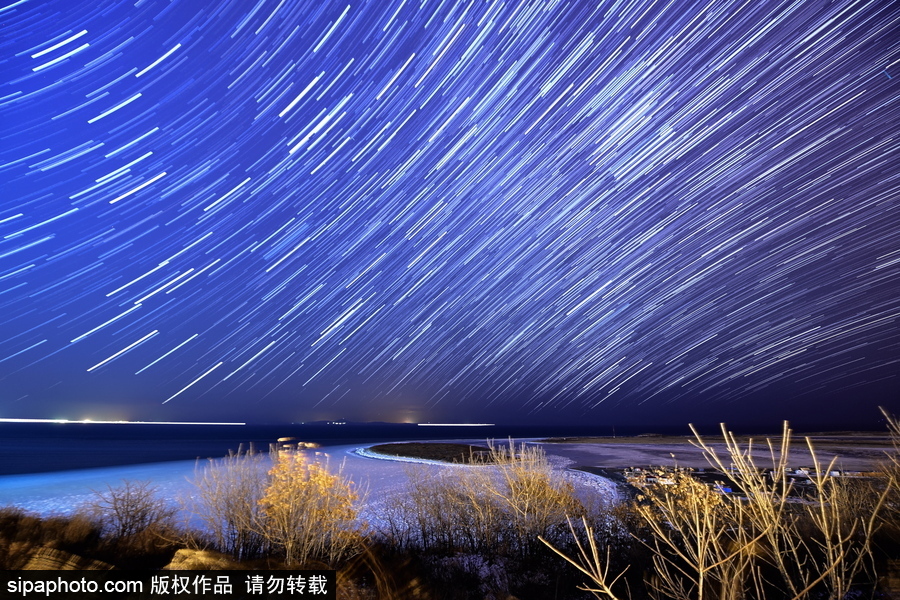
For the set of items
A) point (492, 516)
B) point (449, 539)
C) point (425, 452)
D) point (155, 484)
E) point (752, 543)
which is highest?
point (752, 543)

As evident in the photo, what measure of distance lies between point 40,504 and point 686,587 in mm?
24027

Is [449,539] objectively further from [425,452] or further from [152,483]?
[425,452]

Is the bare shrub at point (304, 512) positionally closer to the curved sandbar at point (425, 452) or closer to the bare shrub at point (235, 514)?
the bare shrub at point (235, 514)

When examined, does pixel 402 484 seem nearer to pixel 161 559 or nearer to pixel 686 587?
pixel 161 559

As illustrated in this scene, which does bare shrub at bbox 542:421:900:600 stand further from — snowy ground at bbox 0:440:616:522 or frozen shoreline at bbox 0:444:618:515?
frozen shoreline at bbox 0:444:618:515

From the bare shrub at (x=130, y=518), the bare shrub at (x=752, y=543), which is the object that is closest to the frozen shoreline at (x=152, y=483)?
the bare shrub at (x=130, y=518)

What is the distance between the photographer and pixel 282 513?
988cm

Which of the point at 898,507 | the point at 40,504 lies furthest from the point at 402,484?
the point at 898,507

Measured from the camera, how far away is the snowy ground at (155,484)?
18.8m

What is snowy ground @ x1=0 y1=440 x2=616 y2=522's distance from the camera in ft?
61.8

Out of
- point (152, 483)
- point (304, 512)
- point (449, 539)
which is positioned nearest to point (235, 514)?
point (304, 512)

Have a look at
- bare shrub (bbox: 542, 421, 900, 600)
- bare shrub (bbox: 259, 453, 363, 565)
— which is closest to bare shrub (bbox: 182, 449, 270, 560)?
bare shrub (bbox: 259, 453, 363, 565)

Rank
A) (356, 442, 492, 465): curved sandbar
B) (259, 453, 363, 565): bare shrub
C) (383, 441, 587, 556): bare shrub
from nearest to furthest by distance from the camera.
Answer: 1. (259, 453, 363, 565): bare shrub
2. (383, 441, 587, 556): bare shrub
3. (356, 442, 492, 465): curved sandbar

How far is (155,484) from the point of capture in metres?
24.5
